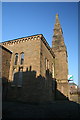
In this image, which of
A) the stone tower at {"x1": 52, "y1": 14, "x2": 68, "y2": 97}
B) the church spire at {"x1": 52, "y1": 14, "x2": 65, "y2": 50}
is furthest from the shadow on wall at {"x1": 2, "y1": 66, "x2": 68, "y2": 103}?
the church spire at {"x1": 52, "y1": 14, "x2": 65, "y2": 50}

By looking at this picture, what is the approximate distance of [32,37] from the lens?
17.0 metres

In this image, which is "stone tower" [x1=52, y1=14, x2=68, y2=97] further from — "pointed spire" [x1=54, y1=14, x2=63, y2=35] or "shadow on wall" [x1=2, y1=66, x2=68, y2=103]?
"shadow on wall" [x1=2, y1=66, x2=68, y2=103]

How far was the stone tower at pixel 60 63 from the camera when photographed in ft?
74.5

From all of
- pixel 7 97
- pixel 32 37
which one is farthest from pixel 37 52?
pixel 7 97

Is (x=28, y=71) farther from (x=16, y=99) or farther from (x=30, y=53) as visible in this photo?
(x=16, y=99)

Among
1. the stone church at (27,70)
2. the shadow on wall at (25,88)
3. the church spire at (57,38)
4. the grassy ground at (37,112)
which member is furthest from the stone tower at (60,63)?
the grassy ground at (37,112)

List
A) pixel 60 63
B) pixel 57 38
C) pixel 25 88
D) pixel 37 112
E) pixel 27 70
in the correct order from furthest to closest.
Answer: pixel 57 38 → pixel 60 63 → pixel 27 70 → pixel 25 88 → pixel 37 112

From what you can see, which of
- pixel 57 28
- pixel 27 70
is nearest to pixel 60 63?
pixel 57 28

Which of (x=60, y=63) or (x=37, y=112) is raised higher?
(x=60, y=63)

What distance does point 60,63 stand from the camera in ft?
81.1

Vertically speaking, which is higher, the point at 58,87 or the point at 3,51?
the point at 3,51

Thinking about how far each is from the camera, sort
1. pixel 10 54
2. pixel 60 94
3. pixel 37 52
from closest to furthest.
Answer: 1. pixel 37 52
2. pixel 10 54
3. pixel 60 94

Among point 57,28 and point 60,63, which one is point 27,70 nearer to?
point 60,63

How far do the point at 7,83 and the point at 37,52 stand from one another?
6.72 metres
